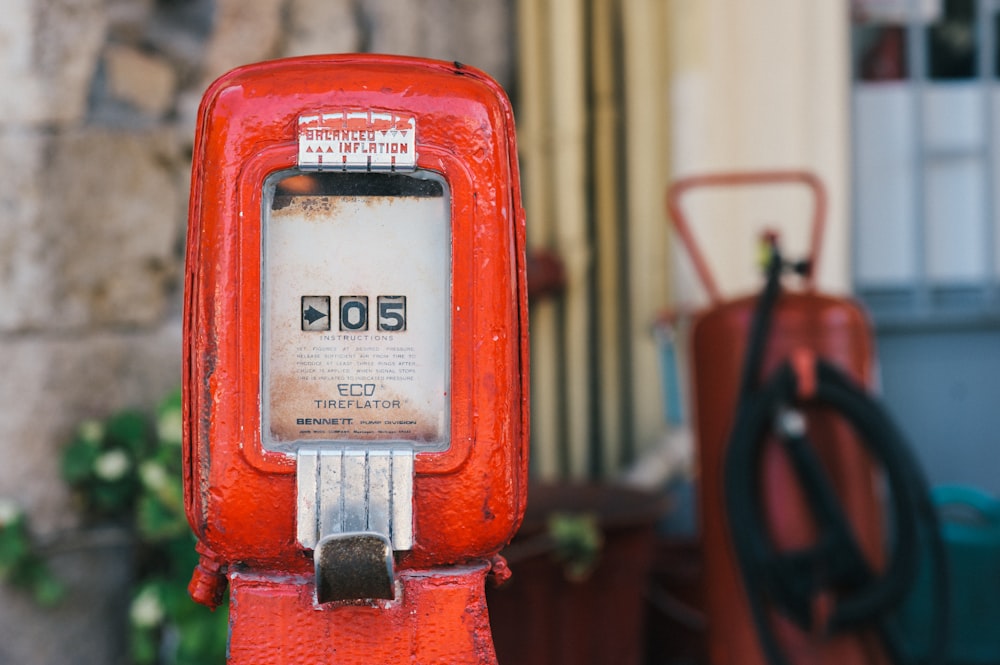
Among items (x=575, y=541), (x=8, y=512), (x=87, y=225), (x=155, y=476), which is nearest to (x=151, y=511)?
(x=155, y=476)

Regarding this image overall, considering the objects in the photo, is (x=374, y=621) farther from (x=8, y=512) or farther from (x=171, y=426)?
(x=8, y=512)

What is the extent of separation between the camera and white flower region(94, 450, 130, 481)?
2.69 m

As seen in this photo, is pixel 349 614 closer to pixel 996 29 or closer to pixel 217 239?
pixel 217 239

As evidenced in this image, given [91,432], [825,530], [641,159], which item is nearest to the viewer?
[825,530]

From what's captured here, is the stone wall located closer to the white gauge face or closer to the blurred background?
the blurred background

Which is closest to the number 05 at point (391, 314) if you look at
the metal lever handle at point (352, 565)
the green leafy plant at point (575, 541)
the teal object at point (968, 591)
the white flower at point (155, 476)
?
the metal lever handle at point (352, 565)

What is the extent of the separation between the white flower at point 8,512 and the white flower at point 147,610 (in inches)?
14.0

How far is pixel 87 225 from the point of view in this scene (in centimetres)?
280

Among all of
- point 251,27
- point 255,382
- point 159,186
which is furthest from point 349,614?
point 251,27

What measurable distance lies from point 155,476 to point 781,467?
1523 mm

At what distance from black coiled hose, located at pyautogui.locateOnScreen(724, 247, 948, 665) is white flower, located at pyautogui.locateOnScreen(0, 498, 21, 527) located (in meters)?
1.71

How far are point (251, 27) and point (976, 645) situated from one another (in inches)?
110

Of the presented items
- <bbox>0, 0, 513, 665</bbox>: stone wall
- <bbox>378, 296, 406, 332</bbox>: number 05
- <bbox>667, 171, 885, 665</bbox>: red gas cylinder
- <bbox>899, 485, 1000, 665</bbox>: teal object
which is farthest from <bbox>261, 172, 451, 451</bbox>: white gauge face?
<bbox>899, 485, 1000, 665</bbox>: teal object

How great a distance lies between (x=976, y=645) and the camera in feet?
10.9
